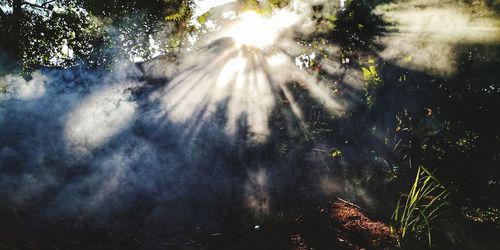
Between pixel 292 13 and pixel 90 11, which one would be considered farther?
pixel 90 11

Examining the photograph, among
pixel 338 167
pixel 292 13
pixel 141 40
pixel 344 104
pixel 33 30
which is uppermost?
pixel 33 30

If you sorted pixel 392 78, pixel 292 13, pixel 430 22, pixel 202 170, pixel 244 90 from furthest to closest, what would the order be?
pixel 244 90 < pixel 202 170 < pixel 392 78 < pixel 292 13 < pixel 430 22

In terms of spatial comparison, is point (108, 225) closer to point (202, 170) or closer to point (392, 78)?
point (202, 170)

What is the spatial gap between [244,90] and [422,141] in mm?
2958

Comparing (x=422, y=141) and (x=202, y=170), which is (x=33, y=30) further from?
(x=422, y=141)

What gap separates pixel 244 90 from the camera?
17.2 feet

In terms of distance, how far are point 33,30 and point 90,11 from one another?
1.67 meters

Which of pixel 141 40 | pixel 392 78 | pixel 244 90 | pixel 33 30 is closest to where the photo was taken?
pixel 392 78

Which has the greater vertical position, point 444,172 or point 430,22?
point 430,22

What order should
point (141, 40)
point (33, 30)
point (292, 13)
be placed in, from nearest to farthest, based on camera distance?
point (292, 13) → point (33, 30) → point (141, 40)

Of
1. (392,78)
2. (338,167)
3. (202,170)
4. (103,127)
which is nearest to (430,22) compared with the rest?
(392,78)

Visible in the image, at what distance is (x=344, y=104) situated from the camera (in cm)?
493

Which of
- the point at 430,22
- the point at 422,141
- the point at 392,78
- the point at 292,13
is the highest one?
the point at 292,13

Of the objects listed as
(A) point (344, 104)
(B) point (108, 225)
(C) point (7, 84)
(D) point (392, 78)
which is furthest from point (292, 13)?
(C) point (7, 84)
